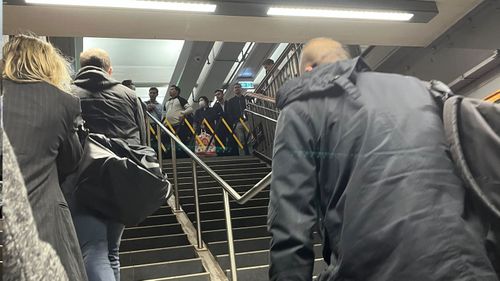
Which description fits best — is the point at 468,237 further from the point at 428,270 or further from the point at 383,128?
the point at 383,128

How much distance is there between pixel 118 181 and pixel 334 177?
2.34 feet

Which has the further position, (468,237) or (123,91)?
(123,91)

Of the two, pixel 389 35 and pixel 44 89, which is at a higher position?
pixel 389 35

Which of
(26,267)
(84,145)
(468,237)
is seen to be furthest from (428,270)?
(84,145)

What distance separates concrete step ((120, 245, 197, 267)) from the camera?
2469 mm

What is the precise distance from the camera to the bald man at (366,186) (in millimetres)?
672

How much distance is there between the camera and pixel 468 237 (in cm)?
67

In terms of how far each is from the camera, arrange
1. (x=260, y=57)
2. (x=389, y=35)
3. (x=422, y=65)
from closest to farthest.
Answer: (x=422, y=65) → (x=389, y=35) → (x=260, y=57)

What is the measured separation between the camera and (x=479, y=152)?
28.2 inches

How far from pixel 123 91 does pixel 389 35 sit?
3.92ft

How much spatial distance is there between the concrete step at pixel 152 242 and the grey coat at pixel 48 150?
1.73 metres

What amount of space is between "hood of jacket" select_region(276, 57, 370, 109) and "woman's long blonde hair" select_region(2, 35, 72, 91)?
1.64ft

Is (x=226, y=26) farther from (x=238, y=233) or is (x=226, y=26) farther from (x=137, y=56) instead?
(x=238, y=233)

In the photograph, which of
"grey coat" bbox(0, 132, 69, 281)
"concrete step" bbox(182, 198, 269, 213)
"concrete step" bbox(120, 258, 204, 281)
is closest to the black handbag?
"grey coat" bbox(0, 132, 69, 281)
